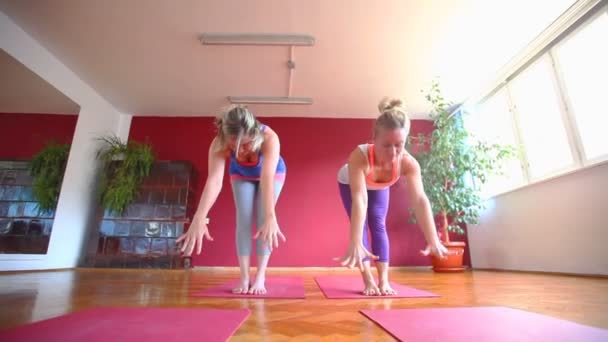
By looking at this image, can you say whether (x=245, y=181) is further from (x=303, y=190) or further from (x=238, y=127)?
(x=303, y=190)

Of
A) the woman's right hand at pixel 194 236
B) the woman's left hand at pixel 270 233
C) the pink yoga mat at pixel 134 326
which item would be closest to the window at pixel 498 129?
the woman's left hand at pixel 270 233

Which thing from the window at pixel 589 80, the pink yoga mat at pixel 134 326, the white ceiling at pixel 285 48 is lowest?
the pink yoga mat at pixel 134 326

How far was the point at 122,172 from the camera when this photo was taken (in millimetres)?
3463

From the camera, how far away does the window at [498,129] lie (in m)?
3.10

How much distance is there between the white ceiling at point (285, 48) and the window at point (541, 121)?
0.31m

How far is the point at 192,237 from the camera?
101 centimetres

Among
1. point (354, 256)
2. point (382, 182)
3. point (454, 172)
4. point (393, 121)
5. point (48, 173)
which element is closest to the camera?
point (354, 256)

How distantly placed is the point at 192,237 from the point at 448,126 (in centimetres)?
306

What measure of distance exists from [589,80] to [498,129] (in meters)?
1.12

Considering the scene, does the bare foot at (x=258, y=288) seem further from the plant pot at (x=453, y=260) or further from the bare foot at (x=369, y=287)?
the plant pot at (x=453, y=260)

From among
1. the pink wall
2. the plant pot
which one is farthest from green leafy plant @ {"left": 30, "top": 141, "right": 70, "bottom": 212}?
the plant pot

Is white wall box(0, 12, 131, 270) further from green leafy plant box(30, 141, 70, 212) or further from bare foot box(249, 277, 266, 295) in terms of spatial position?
bare foot box(249, 277, 266, 295)

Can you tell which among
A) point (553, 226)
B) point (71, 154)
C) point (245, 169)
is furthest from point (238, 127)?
point (71, 154)

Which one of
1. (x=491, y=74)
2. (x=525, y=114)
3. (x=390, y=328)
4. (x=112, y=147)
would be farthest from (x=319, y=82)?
(x=390, y=328)
